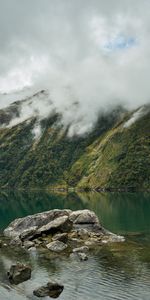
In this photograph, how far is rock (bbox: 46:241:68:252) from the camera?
A: 346 ft

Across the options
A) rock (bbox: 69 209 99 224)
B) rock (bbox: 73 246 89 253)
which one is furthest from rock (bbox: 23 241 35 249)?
rock (bbox: 69 209 99 224)

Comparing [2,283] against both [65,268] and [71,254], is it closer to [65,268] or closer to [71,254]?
[65,268]

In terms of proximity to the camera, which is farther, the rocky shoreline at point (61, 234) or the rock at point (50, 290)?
the rocky shoreline at point (61, 234)

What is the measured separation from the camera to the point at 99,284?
71.1 meters

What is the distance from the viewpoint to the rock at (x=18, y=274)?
247ft

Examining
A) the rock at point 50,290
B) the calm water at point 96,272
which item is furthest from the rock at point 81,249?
the rock at point 50,290

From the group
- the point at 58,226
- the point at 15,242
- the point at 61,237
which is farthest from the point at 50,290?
the point at 58,226

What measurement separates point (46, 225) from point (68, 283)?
50659 millimetres

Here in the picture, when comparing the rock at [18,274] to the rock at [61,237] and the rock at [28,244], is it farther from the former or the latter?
the rock at [61,237]

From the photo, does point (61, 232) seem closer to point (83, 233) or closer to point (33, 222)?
point (83, 233)

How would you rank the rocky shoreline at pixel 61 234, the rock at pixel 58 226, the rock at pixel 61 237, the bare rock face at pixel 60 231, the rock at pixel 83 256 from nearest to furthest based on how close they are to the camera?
the rock at pixel 83 256 → the rocky shoreline at pixel 61 234 → the bare rock face at pixel 60 231 → the rock at pixel 61 237 → the rock at pixel 58 226

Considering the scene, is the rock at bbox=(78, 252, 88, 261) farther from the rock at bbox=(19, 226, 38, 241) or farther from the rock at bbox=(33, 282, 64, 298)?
the rock at bbox=(19, 226, 38, 241)

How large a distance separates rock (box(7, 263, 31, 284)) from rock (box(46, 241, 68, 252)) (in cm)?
2752

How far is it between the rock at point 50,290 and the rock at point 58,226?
173 ft
